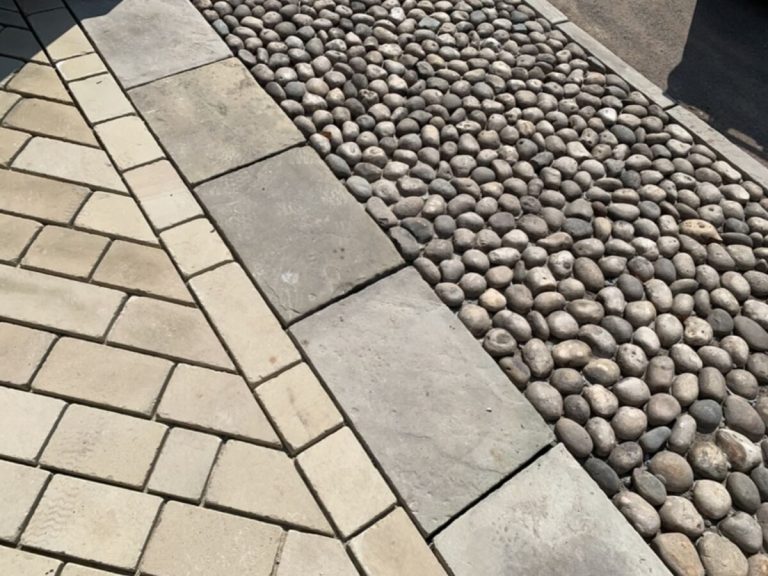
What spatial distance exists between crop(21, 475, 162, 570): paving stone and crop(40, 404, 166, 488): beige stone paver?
0.04 meters

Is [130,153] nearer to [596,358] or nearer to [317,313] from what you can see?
[317,313]

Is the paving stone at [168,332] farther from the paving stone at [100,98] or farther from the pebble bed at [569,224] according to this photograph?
the paving stone at [100,98]

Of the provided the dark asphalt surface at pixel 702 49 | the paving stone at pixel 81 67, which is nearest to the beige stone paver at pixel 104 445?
the paving stone at pixel 81 67

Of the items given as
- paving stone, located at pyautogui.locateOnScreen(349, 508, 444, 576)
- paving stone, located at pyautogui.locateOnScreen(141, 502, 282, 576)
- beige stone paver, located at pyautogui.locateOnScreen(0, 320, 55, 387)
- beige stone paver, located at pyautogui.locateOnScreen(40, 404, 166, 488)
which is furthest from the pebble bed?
beige stone paver, located at pyautogui.locateOnScreen(0, 320, 55, 387)

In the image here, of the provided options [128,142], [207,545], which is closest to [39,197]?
[128,142]

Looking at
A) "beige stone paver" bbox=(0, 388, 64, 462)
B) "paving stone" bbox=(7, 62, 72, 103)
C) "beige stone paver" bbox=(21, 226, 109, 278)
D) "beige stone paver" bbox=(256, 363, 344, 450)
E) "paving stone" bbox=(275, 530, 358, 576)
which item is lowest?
"paving stone" bbox=(275, 530, 358, 576)

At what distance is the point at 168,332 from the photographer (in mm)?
2148

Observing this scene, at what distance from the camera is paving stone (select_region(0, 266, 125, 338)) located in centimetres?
211

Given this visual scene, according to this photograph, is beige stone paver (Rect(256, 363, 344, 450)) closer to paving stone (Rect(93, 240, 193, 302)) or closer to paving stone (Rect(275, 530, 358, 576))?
paving stone (Rect(275, 530, 358, 576))

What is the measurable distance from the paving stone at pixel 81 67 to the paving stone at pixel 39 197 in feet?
2.20

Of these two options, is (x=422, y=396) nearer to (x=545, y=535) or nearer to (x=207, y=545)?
(x=545, y=535)

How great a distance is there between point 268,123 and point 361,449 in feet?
5.31

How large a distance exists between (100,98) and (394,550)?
2.34 meters

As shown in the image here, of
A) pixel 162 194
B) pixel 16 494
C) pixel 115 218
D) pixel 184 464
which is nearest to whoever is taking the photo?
pixel 16 494
